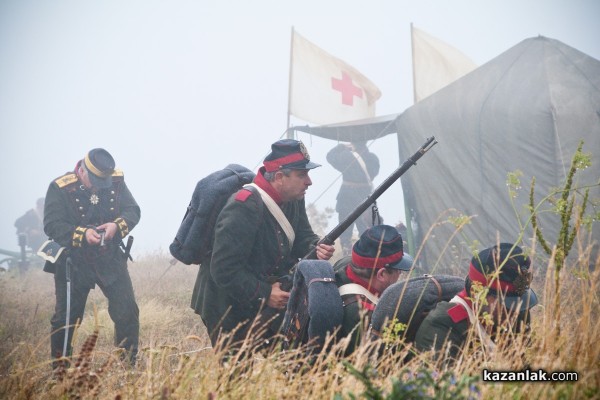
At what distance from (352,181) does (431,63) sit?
20.8 ft

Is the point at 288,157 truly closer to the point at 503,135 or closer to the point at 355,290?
the point at 355,290

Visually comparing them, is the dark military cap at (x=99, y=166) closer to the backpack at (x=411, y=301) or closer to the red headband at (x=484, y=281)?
the backpack at (x=411, y=301)

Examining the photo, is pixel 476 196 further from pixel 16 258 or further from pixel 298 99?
pixel 16 258

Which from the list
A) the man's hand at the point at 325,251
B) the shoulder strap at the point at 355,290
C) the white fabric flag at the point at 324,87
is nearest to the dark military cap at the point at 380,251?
the shoulder strap at the point at 355,290

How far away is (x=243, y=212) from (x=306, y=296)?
0.69 meters

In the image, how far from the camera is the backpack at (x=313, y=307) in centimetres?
249

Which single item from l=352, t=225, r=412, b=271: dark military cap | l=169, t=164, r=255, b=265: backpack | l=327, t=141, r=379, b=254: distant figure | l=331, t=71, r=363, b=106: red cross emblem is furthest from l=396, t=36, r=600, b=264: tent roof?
l=331, t=71, r=363, b=106: red cross emblem

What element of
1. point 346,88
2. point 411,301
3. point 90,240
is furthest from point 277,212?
point 346,88

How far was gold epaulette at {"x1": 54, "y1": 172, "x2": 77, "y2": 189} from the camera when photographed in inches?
195

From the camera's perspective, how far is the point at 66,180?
501cm

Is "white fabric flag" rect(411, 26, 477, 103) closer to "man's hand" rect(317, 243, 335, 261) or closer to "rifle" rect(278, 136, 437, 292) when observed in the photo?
"rifle" rect(278, 136, 437, 292)

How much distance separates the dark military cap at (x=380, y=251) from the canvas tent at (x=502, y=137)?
3.65 metres

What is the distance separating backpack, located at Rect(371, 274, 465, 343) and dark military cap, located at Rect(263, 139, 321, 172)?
45.1 inches

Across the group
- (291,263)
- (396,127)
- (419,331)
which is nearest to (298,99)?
(396,127)
